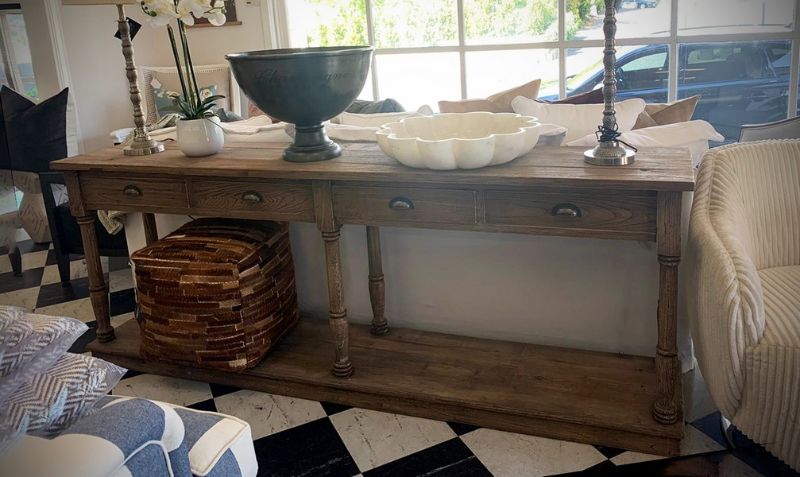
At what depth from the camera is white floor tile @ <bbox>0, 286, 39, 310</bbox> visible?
10.7 feet

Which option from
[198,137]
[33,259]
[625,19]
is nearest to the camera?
[198,137]

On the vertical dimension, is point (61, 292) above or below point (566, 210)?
below

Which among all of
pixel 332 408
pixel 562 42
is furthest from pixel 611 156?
pixel 562 42

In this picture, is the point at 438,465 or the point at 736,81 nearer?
the point at 438,465

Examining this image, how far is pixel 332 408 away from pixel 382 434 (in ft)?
A: 0.73

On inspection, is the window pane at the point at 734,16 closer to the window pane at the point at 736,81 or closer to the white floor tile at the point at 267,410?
the window pane at the point at 736,81

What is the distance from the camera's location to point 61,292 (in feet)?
11.1

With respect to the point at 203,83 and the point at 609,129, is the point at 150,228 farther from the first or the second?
the point at 203,83

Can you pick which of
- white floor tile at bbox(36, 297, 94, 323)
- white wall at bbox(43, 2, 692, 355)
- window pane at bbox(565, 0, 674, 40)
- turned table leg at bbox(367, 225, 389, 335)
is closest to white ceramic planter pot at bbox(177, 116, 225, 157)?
white wall at bbox(43, 2, 692, 355)

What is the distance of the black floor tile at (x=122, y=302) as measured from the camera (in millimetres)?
3111

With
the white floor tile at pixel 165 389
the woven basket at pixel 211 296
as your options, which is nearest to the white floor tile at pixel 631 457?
the woven basket at pixel 211 296

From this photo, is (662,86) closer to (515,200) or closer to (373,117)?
(373,117)

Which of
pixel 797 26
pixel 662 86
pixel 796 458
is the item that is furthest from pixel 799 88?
pixel 796 458

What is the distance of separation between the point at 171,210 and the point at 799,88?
2.89m
